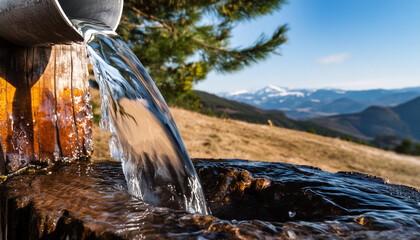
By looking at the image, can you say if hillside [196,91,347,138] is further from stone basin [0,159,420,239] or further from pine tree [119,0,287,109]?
stone basin [0,159,420,239]

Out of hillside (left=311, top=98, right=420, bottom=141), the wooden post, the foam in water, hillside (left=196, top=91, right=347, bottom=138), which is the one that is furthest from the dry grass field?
hillside (left=311, top=98, right=420, bottom=141)

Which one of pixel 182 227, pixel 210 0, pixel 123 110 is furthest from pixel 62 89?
pixel 210 0

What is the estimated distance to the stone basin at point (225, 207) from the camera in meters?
0.68

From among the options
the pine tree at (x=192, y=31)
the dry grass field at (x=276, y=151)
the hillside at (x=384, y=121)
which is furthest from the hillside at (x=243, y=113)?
the hillside at (x=384, y=121)

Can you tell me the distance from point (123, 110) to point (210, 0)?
3.76 m

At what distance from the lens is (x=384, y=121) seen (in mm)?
87062

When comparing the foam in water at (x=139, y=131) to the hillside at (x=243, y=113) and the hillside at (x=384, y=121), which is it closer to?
the hillside at (x=243, y=113)

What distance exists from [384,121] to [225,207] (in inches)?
4058

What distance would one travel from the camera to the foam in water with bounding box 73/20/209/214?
1.18 m

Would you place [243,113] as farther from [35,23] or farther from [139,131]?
[35,23]

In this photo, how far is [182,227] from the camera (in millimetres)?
683

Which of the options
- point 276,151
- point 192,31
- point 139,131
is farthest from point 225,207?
point 276,151

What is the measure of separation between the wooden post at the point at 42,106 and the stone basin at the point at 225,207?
0.52 feet

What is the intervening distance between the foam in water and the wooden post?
0.62ft
